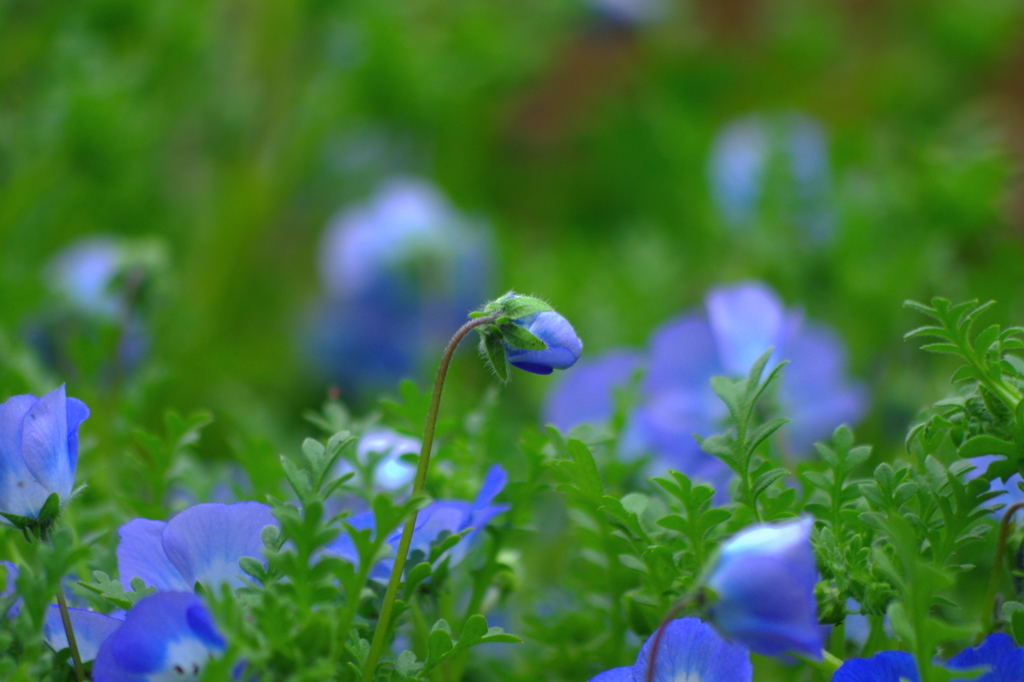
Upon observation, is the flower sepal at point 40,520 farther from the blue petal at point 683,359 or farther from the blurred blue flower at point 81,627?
the blue petal at point 683,359

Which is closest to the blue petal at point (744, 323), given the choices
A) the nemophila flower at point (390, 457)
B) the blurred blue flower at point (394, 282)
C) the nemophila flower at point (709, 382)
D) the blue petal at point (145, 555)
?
the nemophila flower at point (709, 382)

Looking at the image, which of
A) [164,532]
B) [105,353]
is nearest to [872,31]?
[105,353]

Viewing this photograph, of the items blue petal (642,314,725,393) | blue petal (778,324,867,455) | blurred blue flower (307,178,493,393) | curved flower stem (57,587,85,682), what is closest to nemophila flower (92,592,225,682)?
curved flower stem (57,587,85,682)

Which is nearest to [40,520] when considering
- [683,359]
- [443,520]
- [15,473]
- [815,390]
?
[15,473]

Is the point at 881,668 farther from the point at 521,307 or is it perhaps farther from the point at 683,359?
the point at 683,359

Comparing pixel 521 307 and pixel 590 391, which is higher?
pixel 590 391

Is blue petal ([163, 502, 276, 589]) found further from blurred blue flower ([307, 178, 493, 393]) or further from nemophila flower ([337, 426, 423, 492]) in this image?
blurred blue flower ([307, 178, 493, 393])

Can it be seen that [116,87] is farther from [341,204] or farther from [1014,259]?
[1014,259]
